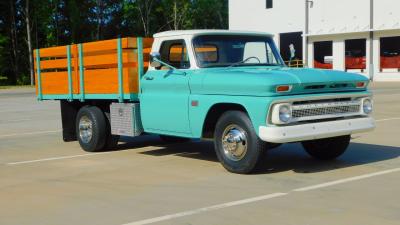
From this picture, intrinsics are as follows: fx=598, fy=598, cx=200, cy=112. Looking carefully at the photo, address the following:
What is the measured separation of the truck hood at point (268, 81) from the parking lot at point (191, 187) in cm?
114

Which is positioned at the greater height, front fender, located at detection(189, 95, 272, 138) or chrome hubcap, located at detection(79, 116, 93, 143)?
front fender, located at detection(189, 95, 272, 138)

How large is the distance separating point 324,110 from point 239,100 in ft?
3.85

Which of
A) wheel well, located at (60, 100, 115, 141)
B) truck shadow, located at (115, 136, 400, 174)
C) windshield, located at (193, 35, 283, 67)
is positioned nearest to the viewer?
truck shadow, located at (115, 136, 400, 174)

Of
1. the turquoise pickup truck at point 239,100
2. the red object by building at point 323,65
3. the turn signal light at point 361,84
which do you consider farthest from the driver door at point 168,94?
the red object by building at point 323,65

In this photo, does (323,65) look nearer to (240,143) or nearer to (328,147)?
(328,147)

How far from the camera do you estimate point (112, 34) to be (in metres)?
66.8

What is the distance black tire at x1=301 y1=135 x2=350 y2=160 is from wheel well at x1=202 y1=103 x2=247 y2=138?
1.61 m

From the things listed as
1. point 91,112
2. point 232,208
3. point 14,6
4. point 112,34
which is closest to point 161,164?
point 91,112

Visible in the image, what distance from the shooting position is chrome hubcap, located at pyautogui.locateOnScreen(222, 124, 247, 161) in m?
7.95

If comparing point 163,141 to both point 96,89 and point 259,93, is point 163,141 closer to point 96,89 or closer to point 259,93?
point 96,89

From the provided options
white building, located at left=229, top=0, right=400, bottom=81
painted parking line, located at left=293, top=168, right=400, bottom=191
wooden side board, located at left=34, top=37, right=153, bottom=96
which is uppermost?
white building, located at left=229, top=0, right=400, bottom=81

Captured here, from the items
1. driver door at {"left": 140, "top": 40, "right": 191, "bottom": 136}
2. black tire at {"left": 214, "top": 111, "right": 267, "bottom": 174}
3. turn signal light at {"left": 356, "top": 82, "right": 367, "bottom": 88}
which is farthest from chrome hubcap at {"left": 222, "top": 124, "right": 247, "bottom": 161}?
turn signal light at {"left": 356, "top": 82, "right": 367, "bottom": 88}

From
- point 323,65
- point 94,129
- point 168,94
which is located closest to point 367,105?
point 168,94

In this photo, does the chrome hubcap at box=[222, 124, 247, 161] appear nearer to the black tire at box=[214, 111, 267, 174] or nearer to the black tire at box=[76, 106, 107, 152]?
the black tire at box=[214, 111, 267, 174]
